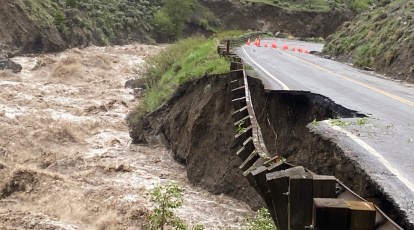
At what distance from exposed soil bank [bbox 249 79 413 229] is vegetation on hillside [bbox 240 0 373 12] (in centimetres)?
5437

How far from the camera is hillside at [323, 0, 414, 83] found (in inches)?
698

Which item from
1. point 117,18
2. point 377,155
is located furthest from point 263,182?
point 117,18

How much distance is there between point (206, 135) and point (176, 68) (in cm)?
739

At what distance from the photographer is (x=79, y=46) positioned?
41.1 meters

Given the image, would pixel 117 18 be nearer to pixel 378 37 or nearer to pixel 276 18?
pixel 276 18

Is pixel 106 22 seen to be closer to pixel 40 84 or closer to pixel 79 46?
pixel 79 46

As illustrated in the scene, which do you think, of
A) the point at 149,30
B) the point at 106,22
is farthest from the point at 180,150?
the point at 149,30

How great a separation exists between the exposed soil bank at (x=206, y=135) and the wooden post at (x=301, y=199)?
8256 millimetres

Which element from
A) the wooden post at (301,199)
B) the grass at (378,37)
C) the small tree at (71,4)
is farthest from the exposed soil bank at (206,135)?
the small tree at (71,4)

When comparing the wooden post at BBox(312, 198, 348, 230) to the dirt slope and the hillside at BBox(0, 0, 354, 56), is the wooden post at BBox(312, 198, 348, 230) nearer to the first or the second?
the hillside at BBox(0, 0, 354, 56)

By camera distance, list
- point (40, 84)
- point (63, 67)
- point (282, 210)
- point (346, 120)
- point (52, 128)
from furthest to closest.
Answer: point (63, 67), point (40, 84), point (52, 128), point (346, 120), point (282, 210)

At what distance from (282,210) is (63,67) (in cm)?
2816

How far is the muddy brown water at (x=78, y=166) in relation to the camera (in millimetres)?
12070

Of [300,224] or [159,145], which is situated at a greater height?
[300,224]
